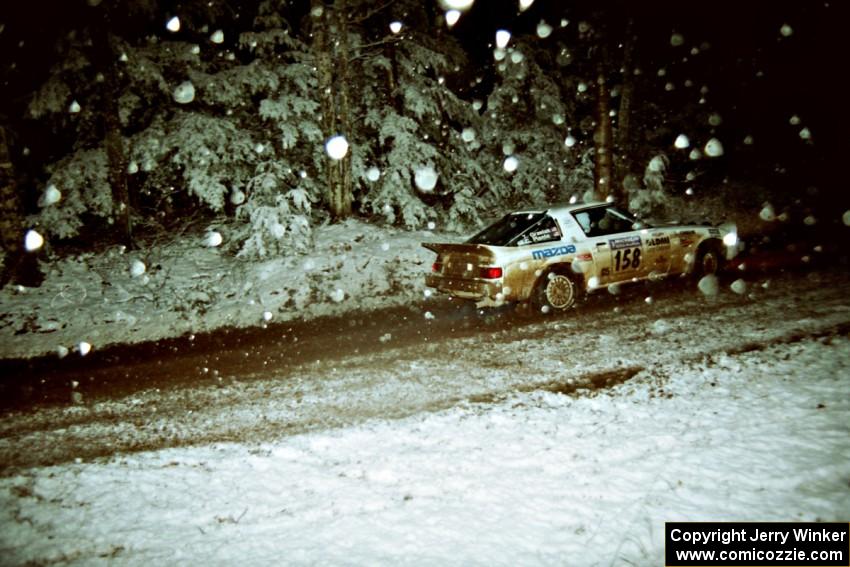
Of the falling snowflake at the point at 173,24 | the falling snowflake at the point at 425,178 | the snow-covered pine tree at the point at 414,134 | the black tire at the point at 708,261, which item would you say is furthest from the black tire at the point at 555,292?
the falling snowflake at the point at 173,24

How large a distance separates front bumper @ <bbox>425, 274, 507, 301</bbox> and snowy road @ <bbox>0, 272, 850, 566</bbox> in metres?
1.22

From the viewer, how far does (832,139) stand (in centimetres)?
1706

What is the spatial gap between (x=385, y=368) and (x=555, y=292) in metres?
3.25

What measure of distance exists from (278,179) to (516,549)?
32.2 ft

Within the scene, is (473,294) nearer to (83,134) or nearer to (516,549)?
(516,549)

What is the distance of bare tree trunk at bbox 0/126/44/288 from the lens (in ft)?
30.5

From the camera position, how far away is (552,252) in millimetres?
7586

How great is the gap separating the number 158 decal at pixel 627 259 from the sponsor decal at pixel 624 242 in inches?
A: 2.6

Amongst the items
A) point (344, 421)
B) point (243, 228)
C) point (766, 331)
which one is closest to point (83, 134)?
point (243, 228)

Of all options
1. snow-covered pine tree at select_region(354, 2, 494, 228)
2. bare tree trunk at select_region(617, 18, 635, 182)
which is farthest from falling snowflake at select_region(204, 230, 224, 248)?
bare tree trunk at select_region(617, 18, 635, 182)

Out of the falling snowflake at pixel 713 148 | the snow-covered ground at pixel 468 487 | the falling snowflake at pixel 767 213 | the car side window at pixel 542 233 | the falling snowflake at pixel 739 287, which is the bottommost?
the snow-covered ground at pixel 468 487

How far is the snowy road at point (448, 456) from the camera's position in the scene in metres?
3.01

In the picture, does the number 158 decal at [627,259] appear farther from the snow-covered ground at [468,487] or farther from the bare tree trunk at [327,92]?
the bare tree trunk at [327,92]

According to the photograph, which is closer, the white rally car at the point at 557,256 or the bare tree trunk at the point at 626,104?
the white rally car at the point at 557,256
